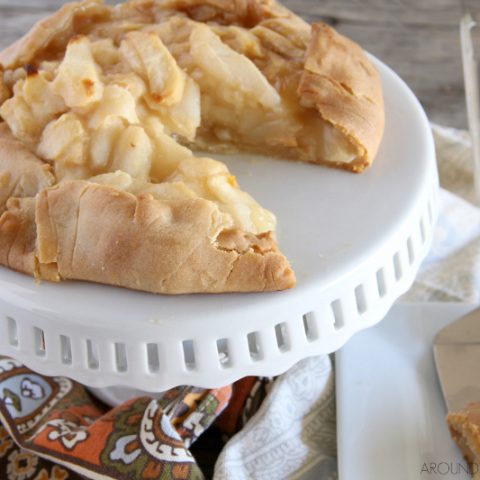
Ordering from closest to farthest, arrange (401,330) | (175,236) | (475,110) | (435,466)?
(175,236), (435,466), (401,330), (475,110)

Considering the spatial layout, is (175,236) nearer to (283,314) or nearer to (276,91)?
(283,314)

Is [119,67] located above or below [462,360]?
above

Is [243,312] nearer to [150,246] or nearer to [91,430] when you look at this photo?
[150,246]

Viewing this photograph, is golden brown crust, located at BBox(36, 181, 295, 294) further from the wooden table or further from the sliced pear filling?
the wooden table

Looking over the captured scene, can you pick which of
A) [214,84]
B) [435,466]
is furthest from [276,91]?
[435,466]

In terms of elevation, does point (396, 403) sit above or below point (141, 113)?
below

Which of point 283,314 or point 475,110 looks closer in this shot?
point 283,314

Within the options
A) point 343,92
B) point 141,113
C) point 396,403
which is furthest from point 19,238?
point 396,403
